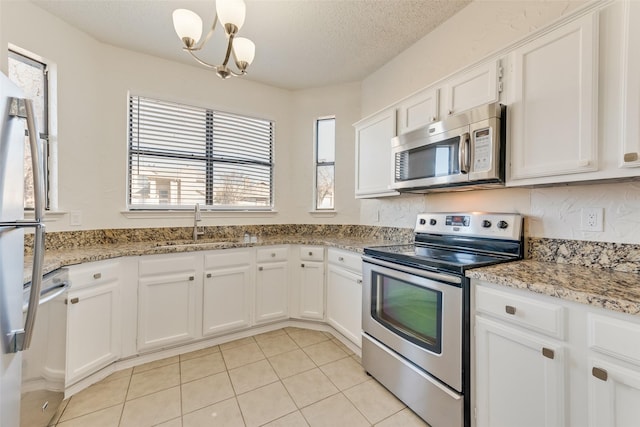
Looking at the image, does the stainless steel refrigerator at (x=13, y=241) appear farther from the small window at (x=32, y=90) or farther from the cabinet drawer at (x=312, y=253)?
the cabinet drawer at (x=312, y=253)

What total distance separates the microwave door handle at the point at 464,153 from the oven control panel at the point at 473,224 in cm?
39

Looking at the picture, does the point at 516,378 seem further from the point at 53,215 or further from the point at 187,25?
the point at 53,215

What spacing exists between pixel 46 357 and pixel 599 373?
8.05ft

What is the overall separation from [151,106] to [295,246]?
200 cm

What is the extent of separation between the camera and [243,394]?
1795mm

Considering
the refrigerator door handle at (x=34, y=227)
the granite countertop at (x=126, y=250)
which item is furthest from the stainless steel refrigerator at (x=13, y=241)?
the granite countertop at (x=126, y=250)

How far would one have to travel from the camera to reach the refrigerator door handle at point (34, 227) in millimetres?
1036

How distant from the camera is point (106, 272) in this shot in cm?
192

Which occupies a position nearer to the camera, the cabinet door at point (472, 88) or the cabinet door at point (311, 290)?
the cabinet door at point (472, 88)

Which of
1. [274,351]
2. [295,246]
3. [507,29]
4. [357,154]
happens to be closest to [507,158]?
[507,29]

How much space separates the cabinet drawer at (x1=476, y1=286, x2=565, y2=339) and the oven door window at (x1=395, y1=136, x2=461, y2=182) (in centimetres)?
78

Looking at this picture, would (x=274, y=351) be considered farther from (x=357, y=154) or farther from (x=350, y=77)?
(x=350, y=77)

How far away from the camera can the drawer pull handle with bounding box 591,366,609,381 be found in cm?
94

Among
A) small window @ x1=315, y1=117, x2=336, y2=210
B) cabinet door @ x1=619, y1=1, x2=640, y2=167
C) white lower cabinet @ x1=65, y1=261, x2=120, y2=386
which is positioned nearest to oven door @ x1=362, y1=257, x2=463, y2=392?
cabinet door @ x1=619, y1=1, x2=640, y2=167
